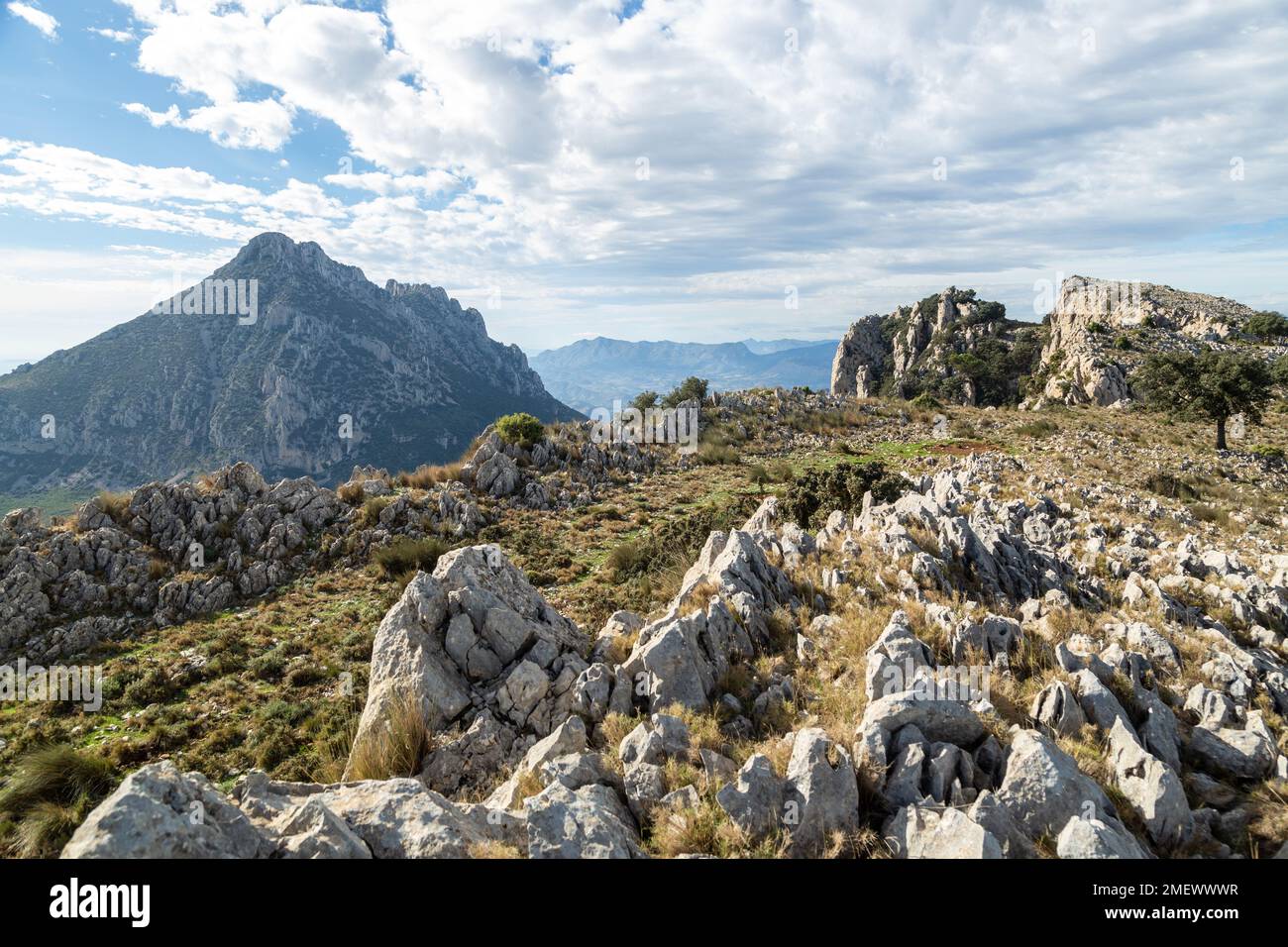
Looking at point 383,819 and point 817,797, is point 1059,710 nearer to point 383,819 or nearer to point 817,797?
point 817,797

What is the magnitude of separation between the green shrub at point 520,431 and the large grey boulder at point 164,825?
26.7m

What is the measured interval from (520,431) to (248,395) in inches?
5349

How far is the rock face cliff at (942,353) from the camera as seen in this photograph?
8019 centimetres

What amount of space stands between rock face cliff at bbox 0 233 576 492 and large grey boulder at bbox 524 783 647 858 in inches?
4551

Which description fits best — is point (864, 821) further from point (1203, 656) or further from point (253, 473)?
point (253, 473)

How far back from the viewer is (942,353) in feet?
306

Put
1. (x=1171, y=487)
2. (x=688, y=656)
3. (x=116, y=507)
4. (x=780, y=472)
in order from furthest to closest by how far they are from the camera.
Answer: (x=780, y=472) → (x=1171, y=487) → (x=116, y=507) → (x=688, y=656)

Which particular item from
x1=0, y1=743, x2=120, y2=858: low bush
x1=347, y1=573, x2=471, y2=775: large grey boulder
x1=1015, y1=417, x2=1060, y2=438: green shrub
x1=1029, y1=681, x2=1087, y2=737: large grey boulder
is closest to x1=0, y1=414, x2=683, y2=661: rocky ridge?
x1=0, y1=743, x2=120, y2=858: low bush

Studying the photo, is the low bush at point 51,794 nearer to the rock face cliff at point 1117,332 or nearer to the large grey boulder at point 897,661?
the large grey boulder at point 897,661

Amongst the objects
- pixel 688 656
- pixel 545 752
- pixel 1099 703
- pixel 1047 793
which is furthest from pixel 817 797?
pixel 1099 703

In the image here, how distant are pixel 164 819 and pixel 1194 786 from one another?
30.9 feet

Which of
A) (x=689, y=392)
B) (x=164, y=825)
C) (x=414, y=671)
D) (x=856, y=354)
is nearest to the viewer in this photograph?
(x=164, y=825)
